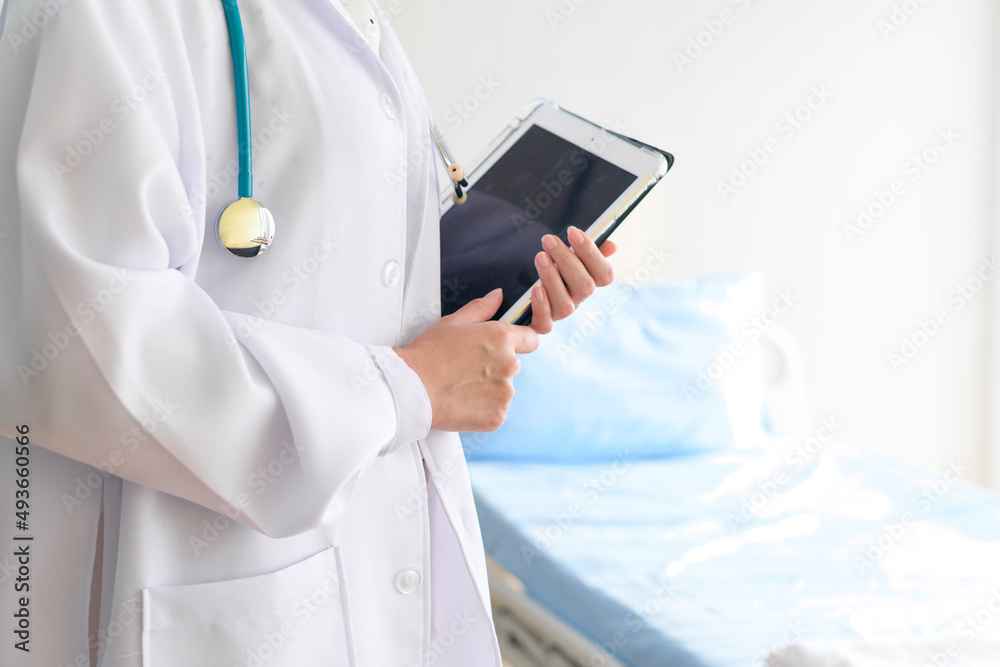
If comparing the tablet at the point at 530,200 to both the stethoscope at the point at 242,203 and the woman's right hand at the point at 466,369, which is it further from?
the stethoscope at the point at 242,203

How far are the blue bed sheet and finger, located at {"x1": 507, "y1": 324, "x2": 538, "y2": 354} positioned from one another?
585mm

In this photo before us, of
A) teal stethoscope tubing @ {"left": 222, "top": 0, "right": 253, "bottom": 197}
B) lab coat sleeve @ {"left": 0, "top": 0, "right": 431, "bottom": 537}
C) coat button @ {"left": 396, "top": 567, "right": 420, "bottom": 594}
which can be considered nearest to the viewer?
lab coat sleeve @ {"left": 0, "top": 0, "right": 431, "bottom": 537}

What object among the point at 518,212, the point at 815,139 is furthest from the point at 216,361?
the point at 815,139

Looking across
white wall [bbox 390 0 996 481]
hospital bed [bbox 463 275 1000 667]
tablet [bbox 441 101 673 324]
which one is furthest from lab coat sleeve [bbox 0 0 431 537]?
white wall [bbox 390 0 996 481]

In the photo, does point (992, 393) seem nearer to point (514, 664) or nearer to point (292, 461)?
point (514, 664)

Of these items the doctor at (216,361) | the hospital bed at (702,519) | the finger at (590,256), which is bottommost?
the hospital bed at (702,519)

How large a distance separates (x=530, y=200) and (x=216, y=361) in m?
0.46

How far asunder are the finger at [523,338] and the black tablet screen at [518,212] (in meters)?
0.05

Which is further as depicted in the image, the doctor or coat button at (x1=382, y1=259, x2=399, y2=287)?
coat button at (x1=382, y1=259, x2=399, y2=287)

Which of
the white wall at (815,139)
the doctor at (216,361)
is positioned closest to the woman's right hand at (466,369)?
the doctor at (216,361)

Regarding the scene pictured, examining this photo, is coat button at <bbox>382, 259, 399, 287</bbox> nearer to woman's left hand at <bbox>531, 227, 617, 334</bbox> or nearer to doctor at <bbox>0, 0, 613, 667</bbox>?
doctor at <bbox>0, 0, 613, 667</bbox>

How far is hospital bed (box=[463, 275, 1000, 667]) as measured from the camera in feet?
3.96

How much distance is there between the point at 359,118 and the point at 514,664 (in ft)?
3.73

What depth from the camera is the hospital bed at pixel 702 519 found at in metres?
1.21
